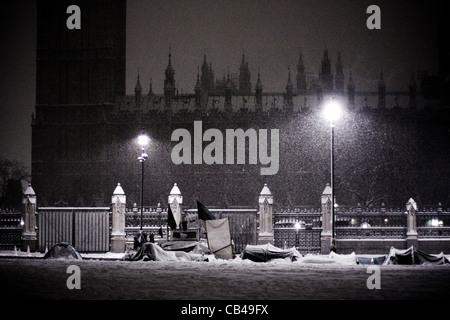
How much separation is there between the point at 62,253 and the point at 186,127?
59.0 metres

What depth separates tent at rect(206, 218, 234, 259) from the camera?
28.5 metres

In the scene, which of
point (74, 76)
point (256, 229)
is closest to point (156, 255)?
point (256, 229)

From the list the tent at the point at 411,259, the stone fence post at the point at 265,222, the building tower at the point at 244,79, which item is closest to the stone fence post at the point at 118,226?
the stone fence post at the point at 265,222

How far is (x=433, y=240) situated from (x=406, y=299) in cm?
1990

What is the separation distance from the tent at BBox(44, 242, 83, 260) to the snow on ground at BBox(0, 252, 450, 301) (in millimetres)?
2018

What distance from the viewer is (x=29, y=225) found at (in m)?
34.8

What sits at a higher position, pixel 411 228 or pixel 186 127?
pixel 186 127

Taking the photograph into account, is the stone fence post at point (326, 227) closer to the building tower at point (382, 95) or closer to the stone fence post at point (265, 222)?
the stone fence post at point (265, 222)

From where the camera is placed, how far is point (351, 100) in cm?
8456

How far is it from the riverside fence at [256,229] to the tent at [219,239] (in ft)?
16.2

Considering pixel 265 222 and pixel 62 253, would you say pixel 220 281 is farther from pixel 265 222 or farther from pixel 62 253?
pixel 265 222

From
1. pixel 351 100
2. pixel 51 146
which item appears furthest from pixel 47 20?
pixel 351 100

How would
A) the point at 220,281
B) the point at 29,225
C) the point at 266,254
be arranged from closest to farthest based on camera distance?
1. the point at 220,281
2. the point at 266,254
3. the point at 29,225

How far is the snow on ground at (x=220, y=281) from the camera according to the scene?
51.5 feet
